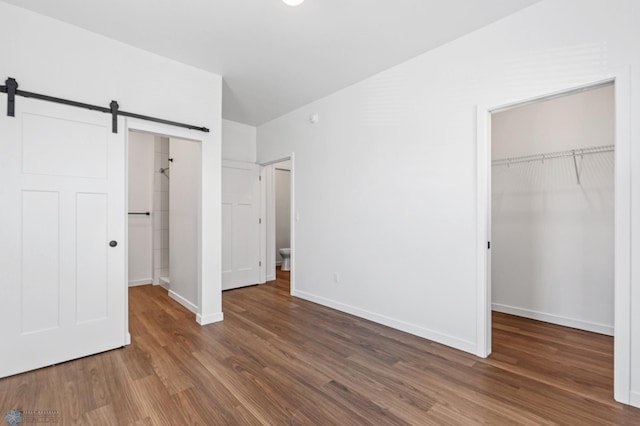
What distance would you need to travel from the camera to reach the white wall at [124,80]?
7.36 feet

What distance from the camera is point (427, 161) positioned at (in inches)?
112

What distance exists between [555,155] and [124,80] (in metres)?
4.40

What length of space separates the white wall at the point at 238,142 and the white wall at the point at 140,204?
1.44 meters

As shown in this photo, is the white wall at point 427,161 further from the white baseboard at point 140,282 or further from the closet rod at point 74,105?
the white baseboard at point 140,282

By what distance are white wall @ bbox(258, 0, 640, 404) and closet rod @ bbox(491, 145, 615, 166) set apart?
4.37ft

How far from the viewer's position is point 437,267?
2771mm

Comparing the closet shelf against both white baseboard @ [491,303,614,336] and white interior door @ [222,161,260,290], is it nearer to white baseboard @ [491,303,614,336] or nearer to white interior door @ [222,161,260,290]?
white baseboard @ [491,303,614,336]

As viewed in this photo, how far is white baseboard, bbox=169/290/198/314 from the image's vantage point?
3553mm

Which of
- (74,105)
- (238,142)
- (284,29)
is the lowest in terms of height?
(74,105)

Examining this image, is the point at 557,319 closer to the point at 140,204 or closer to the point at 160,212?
the point at 160,212

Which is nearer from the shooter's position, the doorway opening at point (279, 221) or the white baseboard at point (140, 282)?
the doorway opening at point (279, 221)

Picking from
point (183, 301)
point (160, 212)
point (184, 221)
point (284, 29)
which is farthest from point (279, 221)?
point (284, 29)

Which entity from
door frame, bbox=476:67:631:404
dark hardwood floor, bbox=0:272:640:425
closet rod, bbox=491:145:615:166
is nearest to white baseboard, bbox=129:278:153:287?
dark hardwood floor, bbox=0:272:640:425

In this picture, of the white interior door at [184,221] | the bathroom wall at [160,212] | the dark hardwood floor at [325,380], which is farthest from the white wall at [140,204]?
the dark hardwood floor at [325,380]
